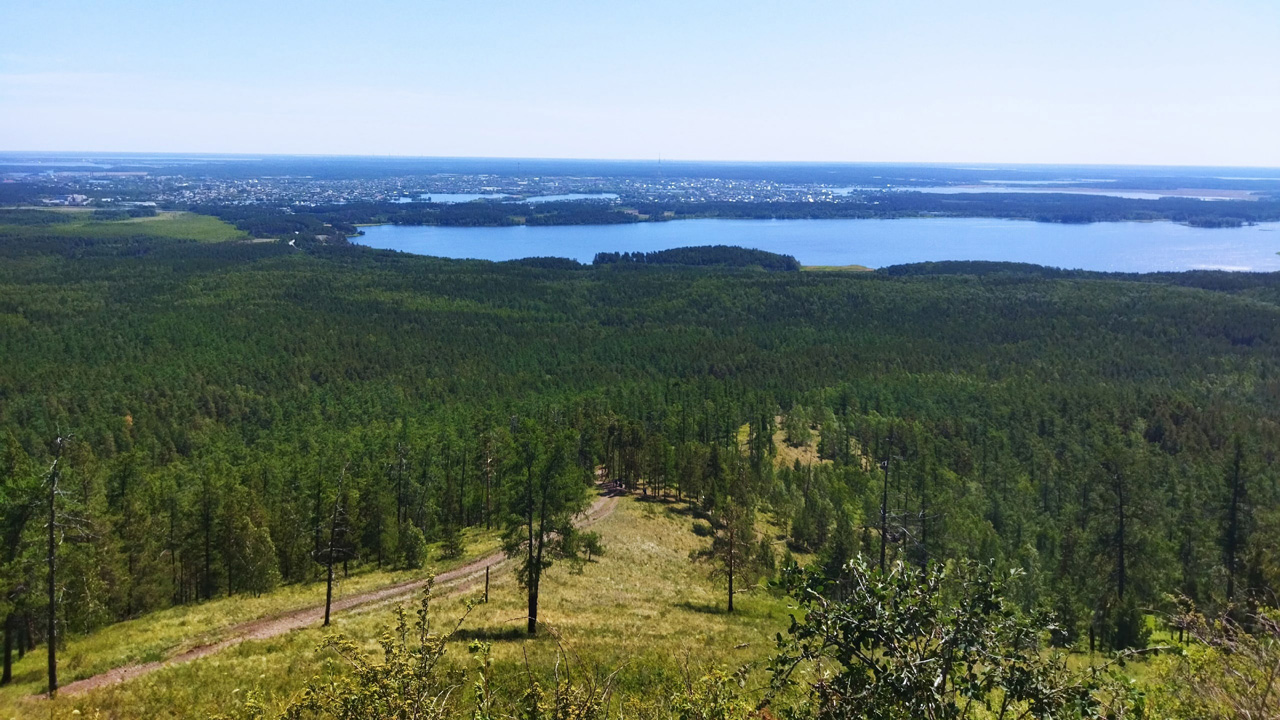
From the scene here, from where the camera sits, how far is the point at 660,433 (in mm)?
74062

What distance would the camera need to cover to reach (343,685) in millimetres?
8734

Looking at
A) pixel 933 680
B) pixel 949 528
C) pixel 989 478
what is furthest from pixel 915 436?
pixel 933 680

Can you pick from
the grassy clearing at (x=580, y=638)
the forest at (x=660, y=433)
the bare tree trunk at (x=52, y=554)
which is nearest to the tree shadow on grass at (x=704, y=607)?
the grassy clearing at (x=580, y=638)

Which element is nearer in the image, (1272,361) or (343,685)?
(343,685)

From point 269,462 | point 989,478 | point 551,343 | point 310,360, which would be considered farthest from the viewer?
point 551,343

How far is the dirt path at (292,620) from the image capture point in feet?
80.2

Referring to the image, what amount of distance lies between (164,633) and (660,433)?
163 feet

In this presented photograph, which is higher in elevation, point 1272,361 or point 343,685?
point 343,685

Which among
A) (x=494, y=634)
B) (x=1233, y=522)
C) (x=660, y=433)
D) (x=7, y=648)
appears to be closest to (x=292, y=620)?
(x=494, y=634)

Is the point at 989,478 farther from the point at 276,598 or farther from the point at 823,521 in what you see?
the point at 276,598

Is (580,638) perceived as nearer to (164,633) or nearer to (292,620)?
(292,620)

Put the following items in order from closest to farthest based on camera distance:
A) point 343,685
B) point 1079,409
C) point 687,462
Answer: point 343,685, point 687,462, point 1079,409

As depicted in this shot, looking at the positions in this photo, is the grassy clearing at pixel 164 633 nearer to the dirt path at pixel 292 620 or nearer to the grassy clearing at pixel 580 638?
the dirt path at pixel 292 620

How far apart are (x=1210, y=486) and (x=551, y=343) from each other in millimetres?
100570
